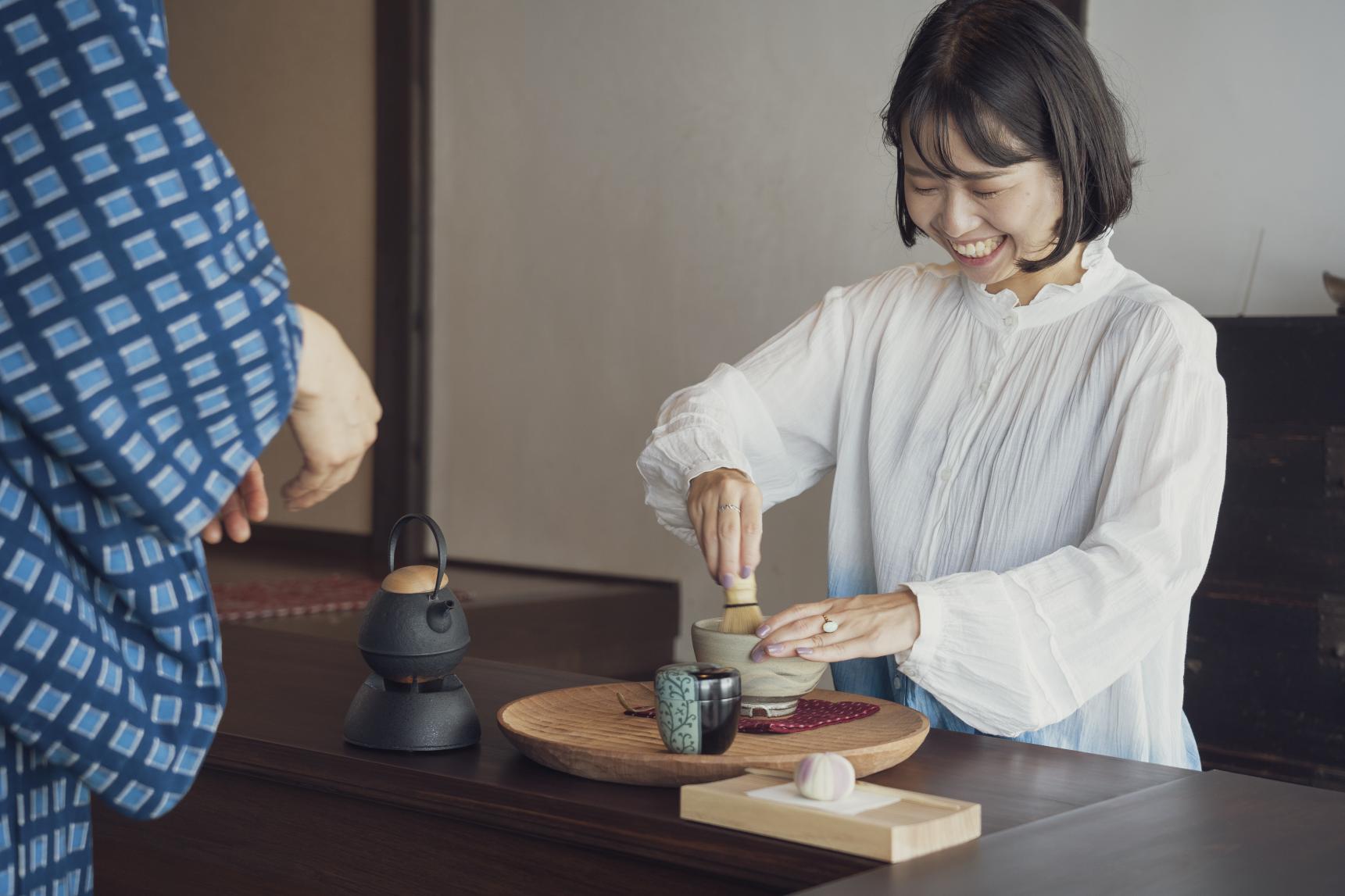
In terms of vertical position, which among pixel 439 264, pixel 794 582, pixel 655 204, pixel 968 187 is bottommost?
pixel 794 582

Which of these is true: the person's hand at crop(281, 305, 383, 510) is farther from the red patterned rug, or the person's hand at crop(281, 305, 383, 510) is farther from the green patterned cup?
the red patterned rug

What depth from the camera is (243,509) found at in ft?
3.39

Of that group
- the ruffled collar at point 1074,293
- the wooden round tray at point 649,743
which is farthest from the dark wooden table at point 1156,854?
the ruffled collar at point 1074,293

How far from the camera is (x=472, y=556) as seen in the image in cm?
583

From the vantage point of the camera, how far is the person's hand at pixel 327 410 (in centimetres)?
98

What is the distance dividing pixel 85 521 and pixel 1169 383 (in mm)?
1287

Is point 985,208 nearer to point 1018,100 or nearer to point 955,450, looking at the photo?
point 1018,100

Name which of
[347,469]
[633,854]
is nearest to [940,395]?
[633,854]

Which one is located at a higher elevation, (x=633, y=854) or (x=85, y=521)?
(x=85, y=521)

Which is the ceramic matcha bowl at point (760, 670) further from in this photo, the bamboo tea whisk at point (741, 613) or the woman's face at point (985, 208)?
the woman's face at point (985, 208)

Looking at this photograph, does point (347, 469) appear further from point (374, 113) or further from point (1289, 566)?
point (374, 113)

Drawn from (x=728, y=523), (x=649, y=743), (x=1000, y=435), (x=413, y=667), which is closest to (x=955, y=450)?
(x=1000, y=435)

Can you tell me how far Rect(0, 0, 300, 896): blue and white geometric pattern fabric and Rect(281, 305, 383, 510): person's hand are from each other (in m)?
0.04

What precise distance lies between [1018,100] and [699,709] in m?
0.89
